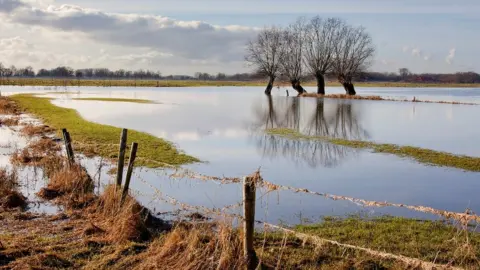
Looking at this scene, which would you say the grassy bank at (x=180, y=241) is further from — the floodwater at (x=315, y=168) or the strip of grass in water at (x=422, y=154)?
the strip of grass in water at (x=422, y=154)

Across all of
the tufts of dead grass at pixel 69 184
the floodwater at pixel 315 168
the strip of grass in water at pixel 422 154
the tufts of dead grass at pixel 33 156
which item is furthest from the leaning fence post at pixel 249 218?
the strip of grass in water at pixel 422 154

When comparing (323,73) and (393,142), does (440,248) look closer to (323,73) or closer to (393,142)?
(393,142)

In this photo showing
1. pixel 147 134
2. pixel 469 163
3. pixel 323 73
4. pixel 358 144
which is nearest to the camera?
pixel 469 163

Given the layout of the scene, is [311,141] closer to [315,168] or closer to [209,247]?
[315,168]

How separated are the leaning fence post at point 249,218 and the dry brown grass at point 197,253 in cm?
14

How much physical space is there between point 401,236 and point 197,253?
4455mm

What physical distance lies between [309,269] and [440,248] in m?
2.83

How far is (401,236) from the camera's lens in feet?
29.9

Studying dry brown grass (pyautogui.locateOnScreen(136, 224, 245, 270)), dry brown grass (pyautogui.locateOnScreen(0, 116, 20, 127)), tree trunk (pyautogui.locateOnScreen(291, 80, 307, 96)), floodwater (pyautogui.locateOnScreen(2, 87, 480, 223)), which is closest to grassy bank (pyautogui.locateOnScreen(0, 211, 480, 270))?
dry brown grass (pyautogui.locateOnScreen(136, 224, 245, 270))

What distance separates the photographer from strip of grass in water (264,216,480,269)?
26.0 feet

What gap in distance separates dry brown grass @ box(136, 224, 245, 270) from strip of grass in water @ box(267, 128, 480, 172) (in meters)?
13.6

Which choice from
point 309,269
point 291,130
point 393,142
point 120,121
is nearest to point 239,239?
point 309,269

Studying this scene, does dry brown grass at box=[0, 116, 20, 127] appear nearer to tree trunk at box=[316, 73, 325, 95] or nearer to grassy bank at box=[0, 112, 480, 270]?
grassy bank at box=[0, 112, 480, 270]

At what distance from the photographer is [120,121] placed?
112ft
